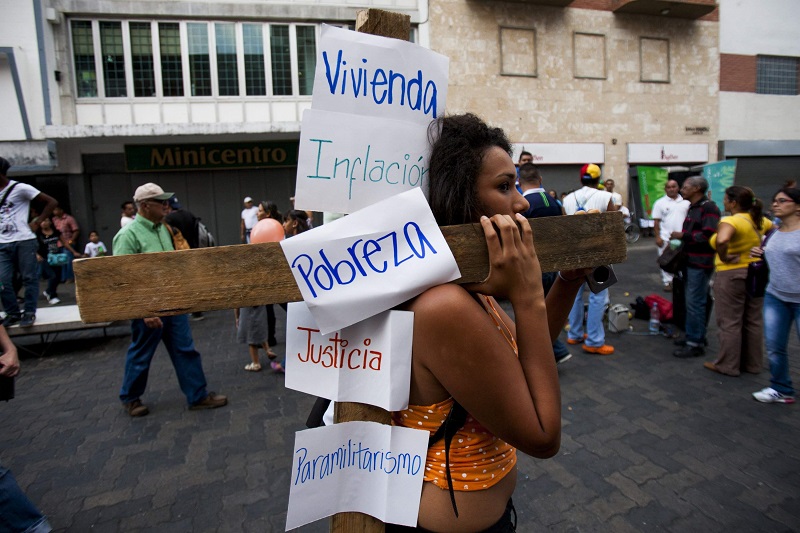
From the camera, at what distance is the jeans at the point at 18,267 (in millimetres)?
5664

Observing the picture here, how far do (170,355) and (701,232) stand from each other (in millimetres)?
5605

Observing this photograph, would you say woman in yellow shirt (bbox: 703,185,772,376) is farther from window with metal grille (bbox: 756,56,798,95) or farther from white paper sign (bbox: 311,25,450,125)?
window with metal grille (bbox: 756,56,798,95)

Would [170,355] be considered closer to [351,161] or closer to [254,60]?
[351,161]

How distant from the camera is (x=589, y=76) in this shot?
16594mm

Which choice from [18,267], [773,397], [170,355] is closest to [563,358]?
[773,397]

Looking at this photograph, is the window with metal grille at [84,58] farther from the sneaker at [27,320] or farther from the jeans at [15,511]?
the jeans at [15,511]

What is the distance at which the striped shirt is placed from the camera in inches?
201

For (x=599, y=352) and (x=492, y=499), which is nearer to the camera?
(x=492, y=499)

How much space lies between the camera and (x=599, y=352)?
5488mm

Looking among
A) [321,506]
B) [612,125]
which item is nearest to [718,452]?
[321,506]

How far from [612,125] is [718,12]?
6593 mm

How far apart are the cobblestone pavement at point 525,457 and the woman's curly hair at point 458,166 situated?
226cm

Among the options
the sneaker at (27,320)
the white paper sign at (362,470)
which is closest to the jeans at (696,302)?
the white paper sign at (362,470)

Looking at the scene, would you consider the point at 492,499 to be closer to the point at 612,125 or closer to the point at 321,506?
the point at 321,506
